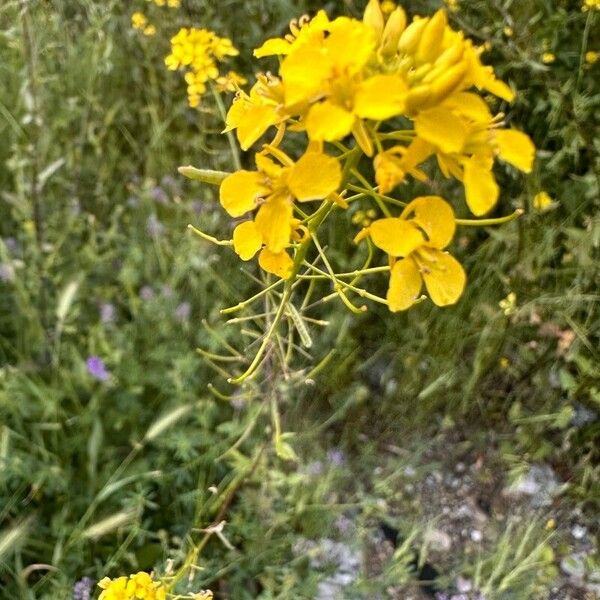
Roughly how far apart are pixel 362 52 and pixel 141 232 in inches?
66.9

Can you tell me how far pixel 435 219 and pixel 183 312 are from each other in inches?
51.0

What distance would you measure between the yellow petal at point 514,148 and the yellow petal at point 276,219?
10.0 inches

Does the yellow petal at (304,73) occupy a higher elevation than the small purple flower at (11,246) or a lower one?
higher

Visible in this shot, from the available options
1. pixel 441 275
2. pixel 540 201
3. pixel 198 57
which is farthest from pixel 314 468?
pixel 441 275

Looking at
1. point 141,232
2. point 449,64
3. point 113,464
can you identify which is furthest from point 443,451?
point 449,64

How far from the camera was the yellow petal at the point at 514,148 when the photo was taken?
82 cm

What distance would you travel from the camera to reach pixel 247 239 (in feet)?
3.04

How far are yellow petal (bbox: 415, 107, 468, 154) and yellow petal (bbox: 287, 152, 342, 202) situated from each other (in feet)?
0.33

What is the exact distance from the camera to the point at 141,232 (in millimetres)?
2377

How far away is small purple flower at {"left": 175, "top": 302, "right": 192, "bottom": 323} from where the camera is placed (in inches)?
81.4

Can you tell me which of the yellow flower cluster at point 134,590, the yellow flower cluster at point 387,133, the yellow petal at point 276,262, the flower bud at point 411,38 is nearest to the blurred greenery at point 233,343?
the yellow flower cluster at point 134,590

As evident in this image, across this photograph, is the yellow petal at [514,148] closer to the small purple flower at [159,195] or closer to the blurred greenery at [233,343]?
the blurred greenery at [233,343]

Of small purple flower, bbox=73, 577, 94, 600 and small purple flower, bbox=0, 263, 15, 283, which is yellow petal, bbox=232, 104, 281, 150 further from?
small purple flower, bbox=0, 263, 15, 283

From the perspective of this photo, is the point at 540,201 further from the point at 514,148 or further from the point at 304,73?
the point at 304,73
